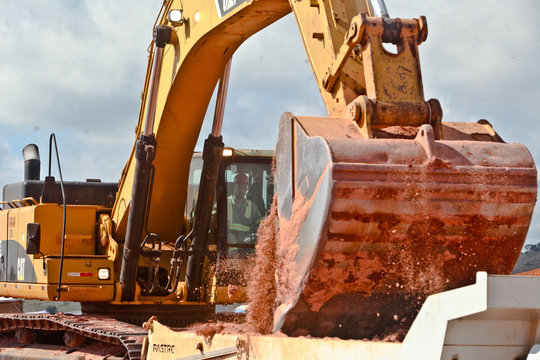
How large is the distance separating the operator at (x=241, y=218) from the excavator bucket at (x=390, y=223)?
3810 mm

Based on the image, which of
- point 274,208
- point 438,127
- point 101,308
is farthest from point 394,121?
point 101,308

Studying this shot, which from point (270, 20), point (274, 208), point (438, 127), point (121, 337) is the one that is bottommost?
point (121, 337)

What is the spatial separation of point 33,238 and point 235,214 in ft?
6.53

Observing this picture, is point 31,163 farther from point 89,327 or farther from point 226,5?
point 226,5

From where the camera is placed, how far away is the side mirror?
7141mm

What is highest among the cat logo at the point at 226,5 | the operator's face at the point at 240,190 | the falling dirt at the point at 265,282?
the cat logo at the point at 226,5

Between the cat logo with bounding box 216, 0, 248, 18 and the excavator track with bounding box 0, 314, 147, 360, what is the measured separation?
8.83ft

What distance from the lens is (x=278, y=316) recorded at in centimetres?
364

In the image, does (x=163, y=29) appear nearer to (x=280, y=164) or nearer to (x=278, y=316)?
(x=280, y=164)

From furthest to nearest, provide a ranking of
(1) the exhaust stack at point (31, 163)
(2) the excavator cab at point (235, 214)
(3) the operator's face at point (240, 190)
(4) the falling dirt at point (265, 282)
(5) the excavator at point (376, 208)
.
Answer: (1) the exhaust stack at point (31, 163) < (3) the operator's face at point (240, 190) < (2) the excavator cab at point (235, 214) < (4) the falling dirt at point (265, 282) < (5) the excavator at point (376, 208)

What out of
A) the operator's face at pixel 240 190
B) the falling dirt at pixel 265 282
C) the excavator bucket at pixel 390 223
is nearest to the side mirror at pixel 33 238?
the operator's face at pixel 240 190

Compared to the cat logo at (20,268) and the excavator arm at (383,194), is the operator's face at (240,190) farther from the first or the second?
the excavator arm at (383,194)

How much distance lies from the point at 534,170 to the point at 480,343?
1.06 meters

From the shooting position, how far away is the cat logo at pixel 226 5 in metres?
5.75
